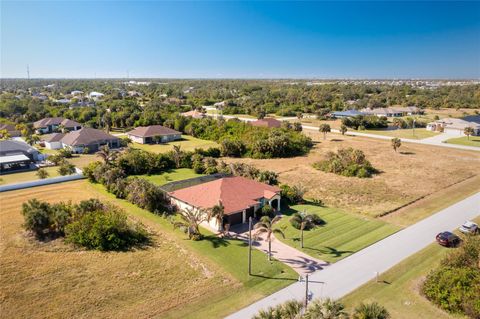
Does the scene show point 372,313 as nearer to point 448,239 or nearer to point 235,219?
point 448,239

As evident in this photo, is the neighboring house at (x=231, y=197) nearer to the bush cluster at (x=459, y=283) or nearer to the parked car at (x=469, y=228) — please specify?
the bush cluster at (x=459, y=283)

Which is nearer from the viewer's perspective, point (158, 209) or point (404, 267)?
point (404, 267)

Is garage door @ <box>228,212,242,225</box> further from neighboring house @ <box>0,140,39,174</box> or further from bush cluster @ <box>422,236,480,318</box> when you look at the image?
neighboring house @ <box>0,140,39,174</box>

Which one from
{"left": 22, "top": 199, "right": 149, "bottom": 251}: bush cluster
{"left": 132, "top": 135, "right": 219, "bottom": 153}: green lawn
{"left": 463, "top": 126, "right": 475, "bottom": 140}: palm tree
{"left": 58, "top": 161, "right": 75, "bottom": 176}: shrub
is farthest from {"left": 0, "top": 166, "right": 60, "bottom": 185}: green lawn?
{"left": 463, "top": 126, "right": 475, "bottom": 140}: palm tree

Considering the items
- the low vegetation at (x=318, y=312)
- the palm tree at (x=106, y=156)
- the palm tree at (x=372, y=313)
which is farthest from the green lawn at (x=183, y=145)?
the low vegetation at (x=318, y=312)

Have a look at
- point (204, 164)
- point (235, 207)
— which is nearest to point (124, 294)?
point (235, 207)

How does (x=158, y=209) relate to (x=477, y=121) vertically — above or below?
below

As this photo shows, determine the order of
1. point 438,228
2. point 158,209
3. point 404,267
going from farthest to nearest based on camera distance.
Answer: point 158,209 < point 438,228 < point 404,267

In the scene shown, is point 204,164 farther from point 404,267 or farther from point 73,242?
point 404,267
